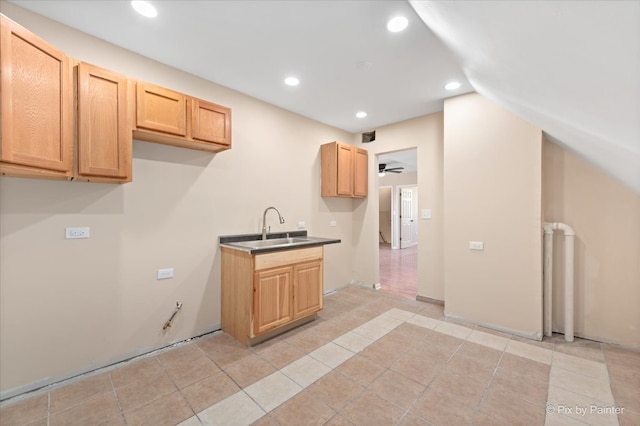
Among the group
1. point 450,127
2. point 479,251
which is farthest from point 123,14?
point 479,251

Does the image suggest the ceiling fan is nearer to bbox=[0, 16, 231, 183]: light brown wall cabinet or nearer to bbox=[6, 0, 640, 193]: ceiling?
bbox=[6, 0, 640, 193]: ceiling

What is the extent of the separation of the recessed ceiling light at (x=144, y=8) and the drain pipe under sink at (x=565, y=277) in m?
4.17

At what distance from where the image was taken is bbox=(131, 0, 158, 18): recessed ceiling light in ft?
5.90

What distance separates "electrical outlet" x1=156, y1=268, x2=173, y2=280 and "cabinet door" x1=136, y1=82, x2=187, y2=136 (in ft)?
4.43

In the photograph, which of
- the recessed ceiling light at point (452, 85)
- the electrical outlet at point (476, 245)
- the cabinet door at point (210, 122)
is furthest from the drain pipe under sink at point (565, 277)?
the cabinet door at point (210, 122)

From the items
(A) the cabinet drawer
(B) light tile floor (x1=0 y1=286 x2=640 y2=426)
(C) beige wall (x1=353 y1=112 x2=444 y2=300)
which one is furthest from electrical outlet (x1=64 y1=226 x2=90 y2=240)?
(C) beige wall (x1=353 y1=112 x2=444 y2=300)

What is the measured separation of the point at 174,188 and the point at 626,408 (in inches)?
159

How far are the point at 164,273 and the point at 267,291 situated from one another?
3.43ft

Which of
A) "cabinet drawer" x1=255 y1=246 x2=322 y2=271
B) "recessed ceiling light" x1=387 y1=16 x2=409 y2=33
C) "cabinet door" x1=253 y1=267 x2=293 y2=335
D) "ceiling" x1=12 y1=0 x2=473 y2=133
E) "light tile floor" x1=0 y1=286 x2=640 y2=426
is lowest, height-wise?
"light tile floor" x1=0 y1=286 x2=640 y2=426

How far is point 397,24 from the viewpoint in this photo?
6.50ft

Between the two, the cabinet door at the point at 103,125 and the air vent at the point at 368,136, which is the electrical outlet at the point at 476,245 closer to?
the air vent at the point at 368,136

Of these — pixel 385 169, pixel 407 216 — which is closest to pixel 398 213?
pixel 407 216

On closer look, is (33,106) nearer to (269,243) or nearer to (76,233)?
(76,233)

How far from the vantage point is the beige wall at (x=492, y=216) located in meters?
2.73
